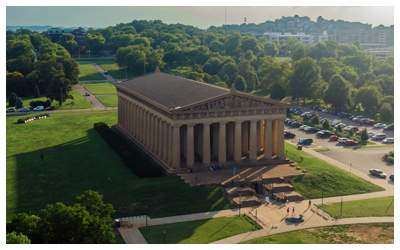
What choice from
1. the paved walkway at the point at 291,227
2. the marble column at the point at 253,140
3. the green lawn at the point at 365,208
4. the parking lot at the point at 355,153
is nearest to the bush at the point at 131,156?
the marble column at the point at 253,140

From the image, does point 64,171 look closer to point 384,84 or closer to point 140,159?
point 140,159

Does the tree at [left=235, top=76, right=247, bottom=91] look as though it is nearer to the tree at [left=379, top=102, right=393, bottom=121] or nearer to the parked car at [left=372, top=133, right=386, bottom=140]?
the tree at [left=379, top=102, right=393, bottom=121]

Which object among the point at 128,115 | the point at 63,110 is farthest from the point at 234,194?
the point at 63,110

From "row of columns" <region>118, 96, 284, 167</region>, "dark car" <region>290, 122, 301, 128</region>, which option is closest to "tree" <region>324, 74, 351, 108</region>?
"dark car" <region>290, 122, 301, 128</region>

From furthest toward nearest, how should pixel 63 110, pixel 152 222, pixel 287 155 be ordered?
pixel 63 110
pixel 287 155
pixel 152 222

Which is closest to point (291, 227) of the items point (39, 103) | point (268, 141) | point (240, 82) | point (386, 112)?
point (268, 141)

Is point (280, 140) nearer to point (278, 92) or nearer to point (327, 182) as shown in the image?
point (327, 182)

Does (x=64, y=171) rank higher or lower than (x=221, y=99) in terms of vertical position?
lower
